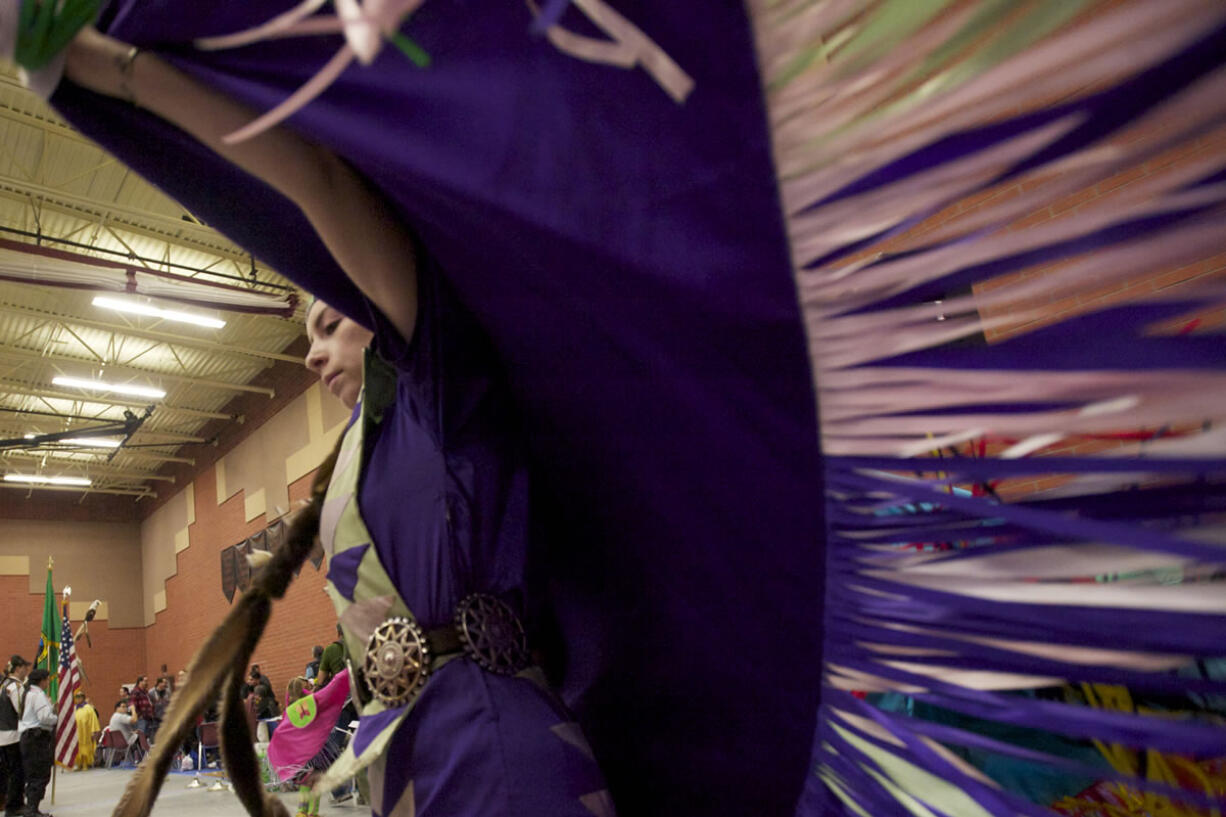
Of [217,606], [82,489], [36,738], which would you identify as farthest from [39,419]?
[36,738]

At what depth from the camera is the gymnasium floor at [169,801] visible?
16.2 feet

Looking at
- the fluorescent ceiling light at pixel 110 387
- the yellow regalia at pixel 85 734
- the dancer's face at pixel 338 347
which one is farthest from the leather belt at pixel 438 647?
the yellow regalia at pixel 85 734

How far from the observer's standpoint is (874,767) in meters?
0.52

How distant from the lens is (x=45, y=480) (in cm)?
1159

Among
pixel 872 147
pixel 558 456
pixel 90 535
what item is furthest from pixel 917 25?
pixel 90 535

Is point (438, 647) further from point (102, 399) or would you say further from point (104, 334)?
point (102, 399)

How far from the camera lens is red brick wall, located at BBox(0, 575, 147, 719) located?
461 inches

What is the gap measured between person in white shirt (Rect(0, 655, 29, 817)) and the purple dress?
6208mm

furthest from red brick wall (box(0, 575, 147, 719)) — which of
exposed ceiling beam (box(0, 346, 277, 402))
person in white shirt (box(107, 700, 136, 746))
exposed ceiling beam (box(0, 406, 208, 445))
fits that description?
exposed ceiling beam (box(0, 346, 277, 402))

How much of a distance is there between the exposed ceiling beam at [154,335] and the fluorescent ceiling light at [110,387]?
859mm

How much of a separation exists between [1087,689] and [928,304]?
0.35 meters

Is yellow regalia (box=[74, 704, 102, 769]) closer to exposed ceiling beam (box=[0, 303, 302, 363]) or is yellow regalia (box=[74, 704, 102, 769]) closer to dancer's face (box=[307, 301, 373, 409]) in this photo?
exposed ceiling beam (box=[0, 303, 302, 363])

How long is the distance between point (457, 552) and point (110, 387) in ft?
33.9

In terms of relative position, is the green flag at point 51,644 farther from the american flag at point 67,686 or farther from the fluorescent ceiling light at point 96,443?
the fluorescent ceiling light at point 96,443
